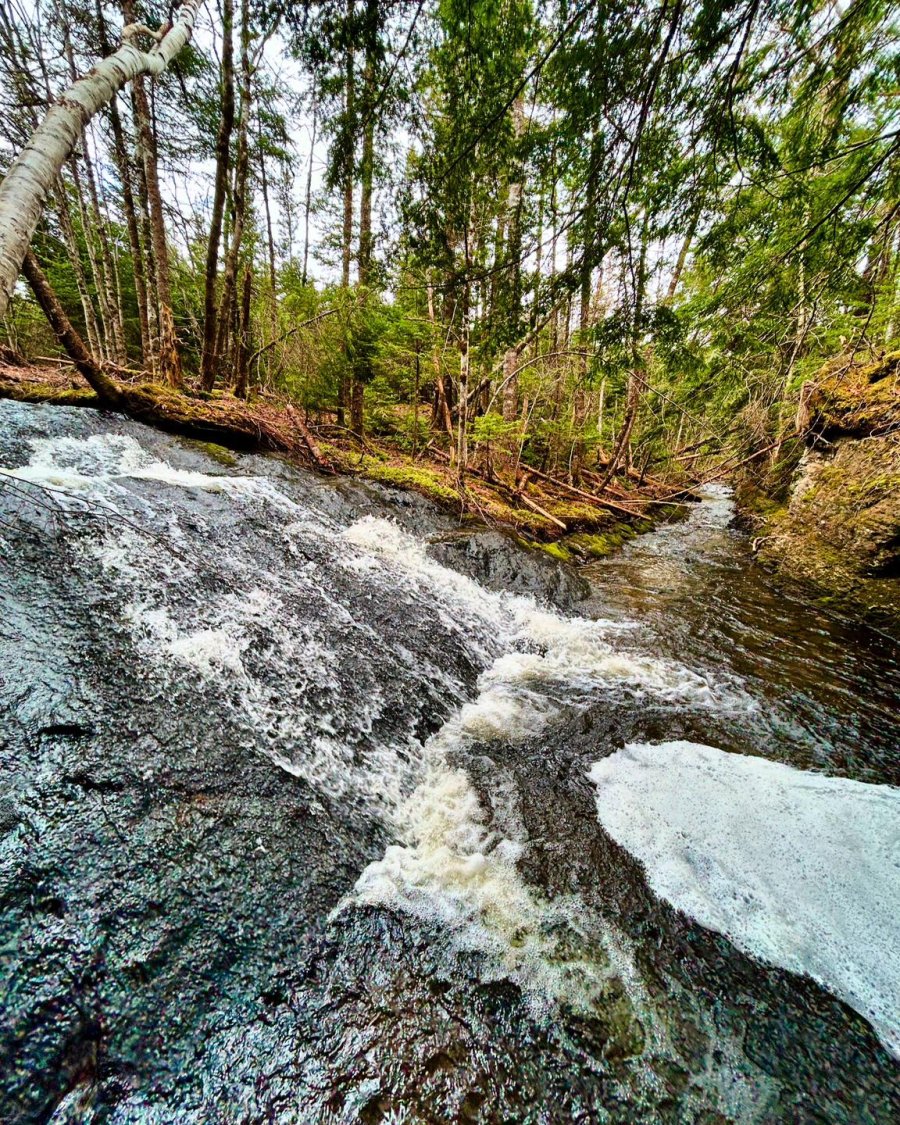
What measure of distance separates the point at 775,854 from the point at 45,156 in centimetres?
533

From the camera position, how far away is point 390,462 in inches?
340

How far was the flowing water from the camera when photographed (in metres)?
1.45

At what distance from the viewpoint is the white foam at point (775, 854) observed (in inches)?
76.6

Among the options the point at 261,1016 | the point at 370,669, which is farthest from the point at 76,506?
the point at 261,1016

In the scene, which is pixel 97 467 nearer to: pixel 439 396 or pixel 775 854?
pixel 775 854

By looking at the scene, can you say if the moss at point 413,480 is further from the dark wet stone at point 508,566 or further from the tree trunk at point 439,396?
the tree trunk at point 439,396

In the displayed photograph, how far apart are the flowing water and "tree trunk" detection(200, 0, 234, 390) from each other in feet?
13.8

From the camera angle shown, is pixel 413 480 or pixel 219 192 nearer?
pixel 219 192

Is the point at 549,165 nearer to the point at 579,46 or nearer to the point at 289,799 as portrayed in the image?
the point at 579,46

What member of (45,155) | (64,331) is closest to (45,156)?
(45,155)

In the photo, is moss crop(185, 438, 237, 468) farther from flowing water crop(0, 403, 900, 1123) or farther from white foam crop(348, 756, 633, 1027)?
white foam crop(348, 756, 633, 1027)

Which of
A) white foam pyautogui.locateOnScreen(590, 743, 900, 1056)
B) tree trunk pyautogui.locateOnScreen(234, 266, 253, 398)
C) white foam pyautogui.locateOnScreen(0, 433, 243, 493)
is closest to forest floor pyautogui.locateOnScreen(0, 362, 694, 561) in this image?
tree trunk pyautogui.locateOnScreen(234, 266, 253, 398)

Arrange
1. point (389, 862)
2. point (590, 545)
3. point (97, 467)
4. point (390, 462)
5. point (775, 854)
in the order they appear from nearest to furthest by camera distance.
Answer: point (389, 862), point (775, 854), point (97, 467), point (590, 545), point (390, 462)

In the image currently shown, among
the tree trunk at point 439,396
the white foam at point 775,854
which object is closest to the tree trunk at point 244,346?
the tree trunk at point 439,396
